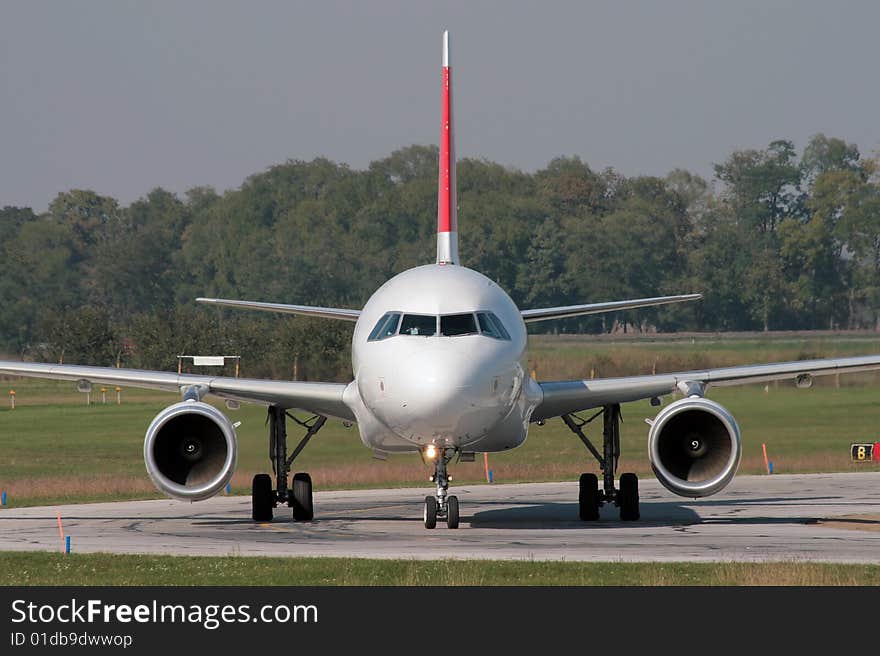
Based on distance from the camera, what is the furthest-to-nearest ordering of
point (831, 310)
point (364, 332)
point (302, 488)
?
point (831, 310)
point (302, 488)
point (364, 332)

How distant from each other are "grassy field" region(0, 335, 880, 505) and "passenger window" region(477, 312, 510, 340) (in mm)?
11982

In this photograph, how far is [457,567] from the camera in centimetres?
1684

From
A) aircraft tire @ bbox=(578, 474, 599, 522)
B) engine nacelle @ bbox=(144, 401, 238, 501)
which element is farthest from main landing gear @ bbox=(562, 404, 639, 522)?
Answer: engine nacelle @ bbox=(144, 401, 238, 501)

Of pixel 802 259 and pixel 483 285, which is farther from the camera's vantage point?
pixel 802 259

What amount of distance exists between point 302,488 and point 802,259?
7093cm

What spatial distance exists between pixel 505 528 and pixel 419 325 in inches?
150

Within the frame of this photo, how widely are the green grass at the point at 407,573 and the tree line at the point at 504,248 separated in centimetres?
4843

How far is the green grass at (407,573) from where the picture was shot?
16.0 metres

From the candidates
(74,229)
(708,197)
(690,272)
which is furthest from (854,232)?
(74,229)

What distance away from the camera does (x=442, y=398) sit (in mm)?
19781
